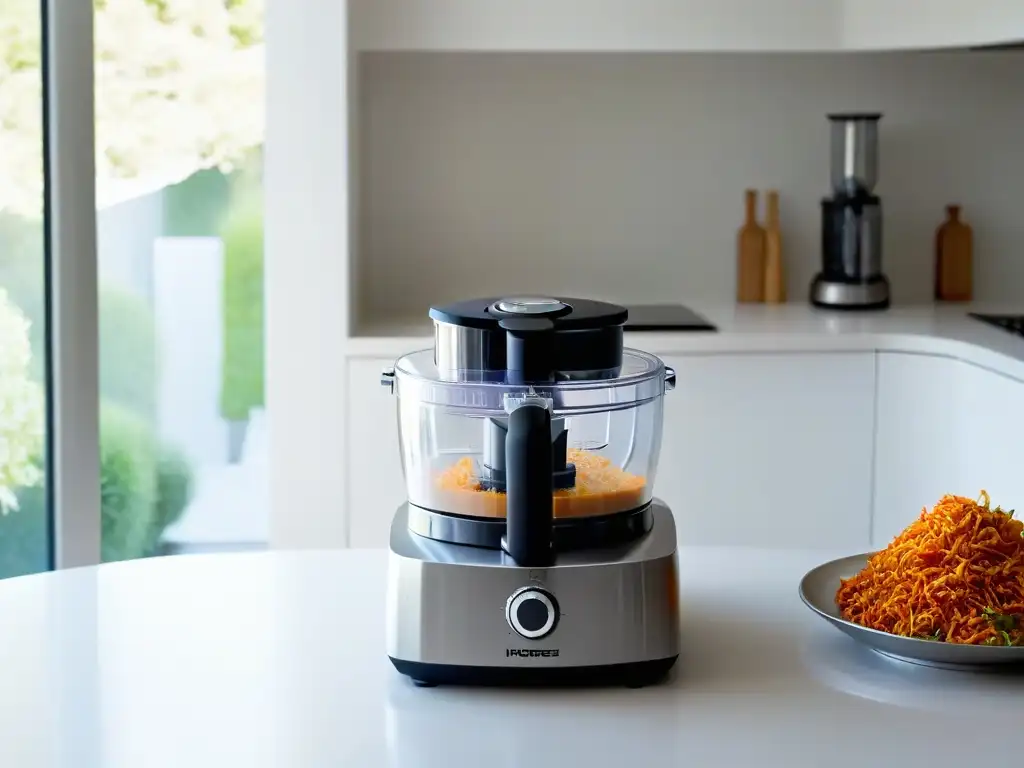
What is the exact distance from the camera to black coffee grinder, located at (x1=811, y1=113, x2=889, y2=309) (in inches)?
129

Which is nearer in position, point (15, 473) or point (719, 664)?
point (719, 664)

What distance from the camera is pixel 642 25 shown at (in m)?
3.10

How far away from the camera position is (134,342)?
339cm

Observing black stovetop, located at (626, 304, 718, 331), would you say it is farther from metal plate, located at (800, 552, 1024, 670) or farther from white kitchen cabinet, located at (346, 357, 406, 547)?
metal plate, located at (800, 552, 1024, 670)

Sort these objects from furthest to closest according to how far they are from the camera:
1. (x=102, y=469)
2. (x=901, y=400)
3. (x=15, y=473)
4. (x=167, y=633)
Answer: (x=102, y=469) → (x=901, y=400) → (x=15, y=473) → (x=167, y=633)

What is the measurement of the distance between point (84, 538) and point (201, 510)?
67 centimetres

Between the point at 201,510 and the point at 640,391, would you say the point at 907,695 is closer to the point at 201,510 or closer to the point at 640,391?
the point at 640,391

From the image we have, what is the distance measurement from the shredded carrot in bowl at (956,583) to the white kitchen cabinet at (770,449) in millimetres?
1709

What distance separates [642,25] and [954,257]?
3.38ft

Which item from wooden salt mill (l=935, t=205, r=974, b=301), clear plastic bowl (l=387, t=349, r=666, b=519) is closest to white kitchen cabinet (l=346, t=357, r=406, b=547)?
wooden salt mill (l=935, t=205, r=974, b=301)

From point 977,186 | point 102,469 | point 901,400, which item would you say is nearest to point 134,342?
point 102,469

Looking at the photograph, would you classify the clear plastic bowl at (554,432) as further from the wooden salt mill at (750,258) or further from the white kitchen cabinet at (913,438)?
the wooden salt mill at (750,258)

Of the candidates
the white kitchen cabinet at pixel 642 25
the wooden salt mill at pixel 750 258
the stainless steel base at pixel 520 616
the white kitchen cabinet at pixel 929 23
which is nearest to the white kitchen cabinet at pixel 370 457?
the white kitchen cabinet at pixel 642 25

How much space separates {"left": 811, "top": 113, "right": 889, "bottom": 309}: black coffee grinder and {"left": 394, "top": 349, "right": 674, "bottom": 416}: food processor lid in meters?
2.15
